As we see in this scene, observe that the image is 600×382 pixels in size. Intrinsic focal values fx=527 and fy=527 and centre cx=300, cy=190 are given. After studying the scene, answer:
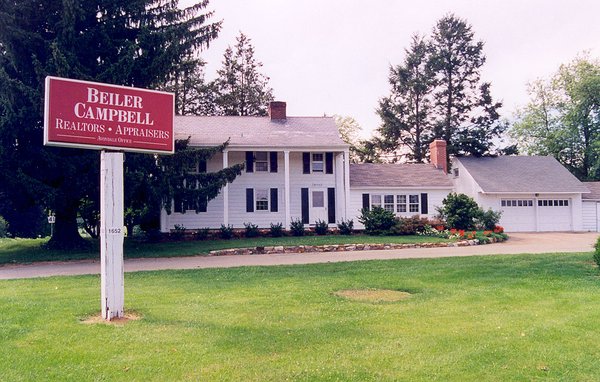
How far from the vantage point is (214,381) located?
546cm

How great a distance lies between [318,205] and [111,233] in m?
21.7

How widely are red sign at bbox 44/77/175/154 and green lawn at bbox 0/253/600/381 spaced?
9.49ft

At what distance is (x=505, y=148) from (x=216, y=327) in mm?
41689

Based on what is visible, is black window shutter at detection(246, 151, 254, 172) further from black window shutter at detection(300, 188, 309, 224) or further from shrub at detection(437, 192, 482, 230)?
shrub at detection(437, 192, 482, 230)

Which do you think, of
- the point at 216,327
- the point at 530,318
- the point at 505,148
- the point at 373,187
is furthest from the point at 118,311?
the point at 505,148

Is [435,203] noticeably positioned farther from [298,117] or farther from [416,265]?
[416,265]

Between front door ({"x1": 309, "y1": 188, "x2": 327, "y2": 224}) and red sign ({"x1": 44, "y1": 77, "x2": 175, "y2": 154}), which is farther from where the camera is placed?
front door ({"x1": 309, "y1": 188, "x2": 327, "y2": 224})

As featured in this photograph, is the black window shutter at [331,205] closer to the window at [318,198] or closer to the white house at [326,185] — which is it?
the white house at [326,185]

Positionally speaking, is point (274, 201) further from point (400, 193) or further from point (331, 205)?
point (400, 193)

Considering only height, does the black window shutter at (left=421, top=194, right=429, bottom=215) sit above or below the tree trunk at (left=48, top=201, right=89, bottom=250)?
above

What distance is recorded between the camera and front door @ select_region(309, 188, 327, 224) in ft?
97.8

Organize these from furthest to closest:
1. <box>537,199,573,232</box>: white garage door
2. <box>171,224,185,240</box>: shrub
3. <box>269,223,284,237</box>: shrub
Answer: <box>537,199,573,232</box>: white garage door, <box>269,223,284,237</box>: shrub, <box>171,224,185,240</box>: shrub

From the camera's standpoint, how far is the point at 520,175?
3466 centimetres

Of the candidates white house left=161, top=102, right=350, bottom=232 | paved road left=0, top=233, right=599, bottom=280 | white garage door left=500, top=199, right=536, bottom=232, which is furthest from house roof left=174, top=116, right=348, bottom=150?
white garage door left=500, top=199, right=536, bottom=232
